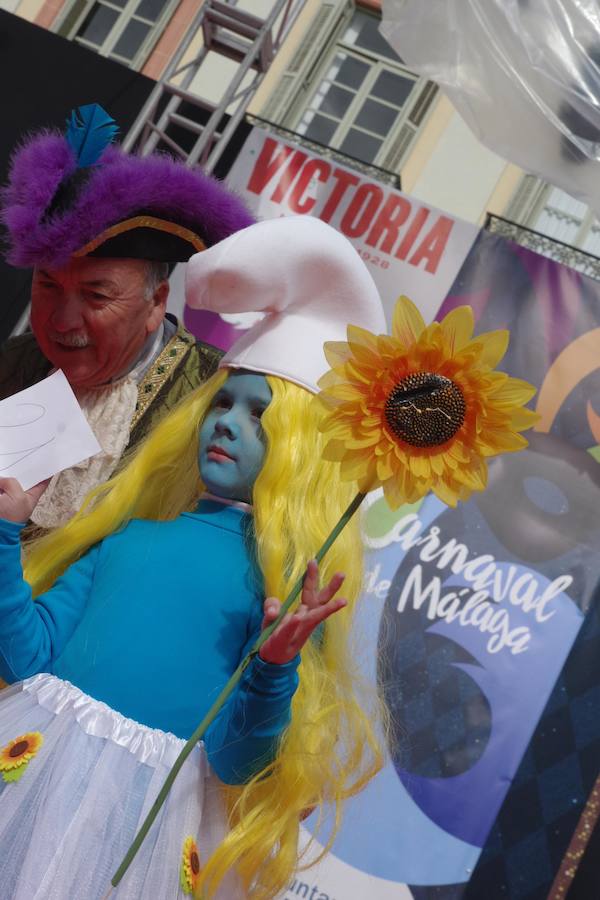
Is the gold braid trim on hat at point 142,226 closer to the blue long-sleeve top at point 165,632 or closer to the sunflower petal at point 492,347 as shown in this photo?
the blue long-sleeve top at point 165,632

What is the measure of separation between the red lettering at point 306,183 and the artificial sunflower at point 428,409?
2.47 metres

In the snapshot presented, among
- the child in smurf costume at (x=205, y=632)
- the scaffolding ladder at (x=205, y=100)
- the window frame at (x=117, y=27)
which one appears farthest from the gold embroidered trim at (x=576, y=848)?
the window frame at (x=117, y=27)

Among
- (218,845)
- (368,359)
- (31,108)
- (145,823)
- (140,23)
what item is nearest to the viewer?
(145,823)

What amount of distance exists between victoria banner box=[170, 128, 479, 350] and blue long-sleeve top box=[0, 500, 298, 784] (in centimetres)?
197

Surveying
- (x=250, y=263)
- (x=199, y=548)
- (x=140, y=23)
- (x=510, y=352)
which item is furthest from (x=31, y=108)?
(x=199, y=548)

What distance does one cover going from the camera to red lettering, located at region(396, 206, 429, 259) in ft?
12.4

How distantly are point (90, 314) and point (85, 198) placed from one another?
263 millimetres

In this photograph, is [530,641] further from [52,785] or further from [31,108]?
[31,108]

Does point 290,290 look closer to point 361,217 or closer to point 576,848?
point 361,217

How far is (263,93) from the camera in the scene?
21.8 ft

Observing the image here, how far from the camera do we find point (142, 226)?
2.21m

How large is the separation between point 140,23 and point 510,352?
380 cm

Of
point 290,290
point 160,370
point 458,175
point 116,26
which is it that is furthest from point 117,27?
point 290,290

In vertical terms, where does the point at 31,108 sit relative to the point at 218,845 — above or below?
above
